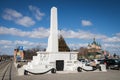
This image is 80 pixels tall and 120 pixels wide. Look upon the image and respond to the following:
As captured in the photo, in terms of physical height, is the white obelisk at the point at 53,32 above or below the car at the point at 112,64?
above

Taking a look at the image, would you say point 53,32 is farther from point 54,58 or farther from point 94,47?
point 94,47

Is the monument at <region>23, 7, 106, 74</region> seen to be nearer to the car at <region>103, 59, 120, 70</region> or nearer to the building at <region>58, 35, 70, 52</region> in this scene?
the car at <region>103, 59, 120, 70</region>

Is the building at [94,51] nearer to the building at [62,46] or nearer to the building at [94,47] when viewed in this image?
the building at [94,47]

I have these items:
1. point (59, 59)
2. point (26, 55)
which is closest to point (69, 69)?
point (59, 59)

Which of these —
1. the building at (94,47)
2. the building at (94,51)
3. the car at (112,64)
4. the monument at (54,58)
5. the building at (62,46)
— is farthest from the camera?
the building at (94,47)

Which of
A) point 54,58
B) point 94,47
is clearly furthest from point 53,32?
point 94,47

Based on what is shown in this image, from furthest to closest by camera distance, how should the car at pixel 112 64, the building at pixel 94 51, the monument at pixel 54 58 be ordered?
the building at pixel 94 51 → the car at pixel 112 64 → the monument at pixel 54 58

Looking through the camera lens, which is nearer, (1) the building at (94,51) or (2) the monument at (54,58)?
(2) the monument at (54,58)

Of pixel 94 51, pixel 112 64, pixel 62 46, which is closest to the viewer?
pixel 112 64

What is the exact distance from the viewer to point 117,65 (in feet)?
98.8

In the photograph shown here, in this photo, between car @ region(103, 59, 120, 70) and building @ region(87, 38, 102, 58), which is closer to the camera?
car @ region(103, 59, 120, 70)

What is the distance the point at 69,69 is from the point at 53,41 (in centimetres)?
519

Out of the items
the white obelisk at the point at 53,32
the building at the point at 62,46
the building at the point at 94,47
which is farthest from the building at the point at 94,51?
the white obelisk at the point at 53,32

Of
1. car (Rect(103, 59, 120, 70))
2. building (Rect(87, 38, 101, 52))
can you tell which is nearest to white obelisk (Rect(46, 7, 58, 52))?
car (Rect(103, 59, 120, 70))
